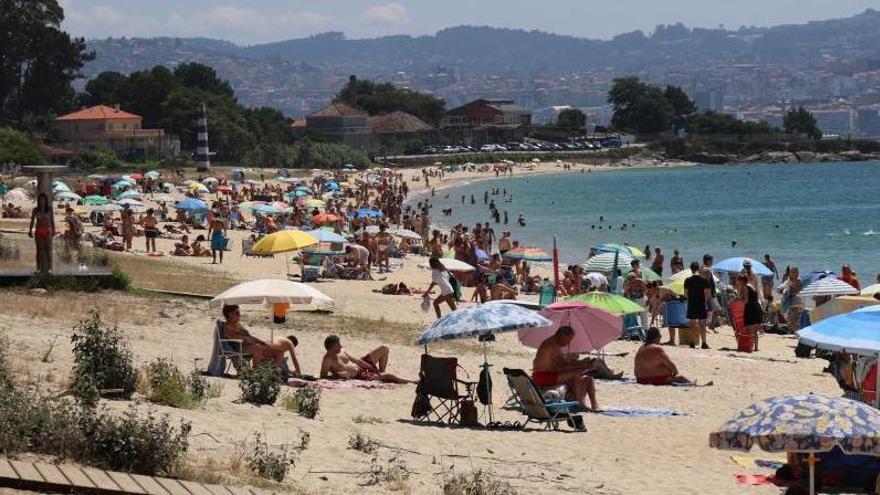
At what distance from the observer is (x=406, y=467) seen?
29.7ft

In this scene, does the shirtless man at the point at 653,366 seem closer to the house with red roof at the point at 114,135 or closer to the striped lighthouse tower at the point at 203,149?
the striped lighthouse tower at the point at 203,149

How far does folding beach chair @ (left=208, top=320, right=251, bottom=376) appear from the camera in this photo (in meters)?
12.8

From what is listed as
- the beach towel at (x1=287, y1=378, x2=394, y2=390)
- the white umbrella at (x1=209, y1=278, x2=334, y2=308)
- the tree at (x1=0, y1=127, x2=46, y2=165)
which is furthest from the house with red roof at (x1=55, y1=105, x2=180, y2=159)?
the beach towel at (x1=287, y1=378, x2=394, y2=390)

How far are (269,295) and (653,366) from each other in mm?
4002

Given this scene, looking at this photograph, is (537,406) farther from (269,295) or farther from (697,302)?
(697,302)

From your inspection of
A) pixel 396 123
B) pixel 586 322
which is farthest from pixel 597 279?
pixel 396 123

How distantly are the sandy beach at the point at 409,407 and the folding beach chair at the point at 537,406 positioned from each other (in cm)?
26

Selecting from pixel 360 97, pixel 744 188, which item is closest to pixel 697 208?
pixel 744 188

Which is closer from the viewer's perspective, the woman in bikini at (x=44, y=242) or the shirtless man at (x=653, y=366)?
the shirtless man at (x=653, y=366)

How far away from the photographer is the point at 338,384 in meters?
13.0

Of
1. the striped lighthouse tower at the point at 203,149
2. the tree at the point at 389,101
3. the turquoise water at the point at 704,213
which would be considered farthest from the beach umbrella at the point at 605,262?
the tree at the point at 389,101

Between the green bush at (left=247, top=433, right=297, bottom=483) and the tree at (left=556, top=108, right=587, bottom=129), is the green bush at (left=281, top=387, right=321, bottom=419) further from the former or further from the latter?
the tree at (left=556, top=108, right=587, bottom=129)

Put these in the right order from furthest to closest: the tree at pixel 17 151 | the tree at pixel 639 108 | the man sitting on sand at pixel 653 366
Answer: the tree at pixel 639 108 < the tree at pixel 17 151 < the man sitting on sand at pixel 653 366

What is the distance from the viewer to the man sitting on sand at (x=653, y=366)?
47.5ft
